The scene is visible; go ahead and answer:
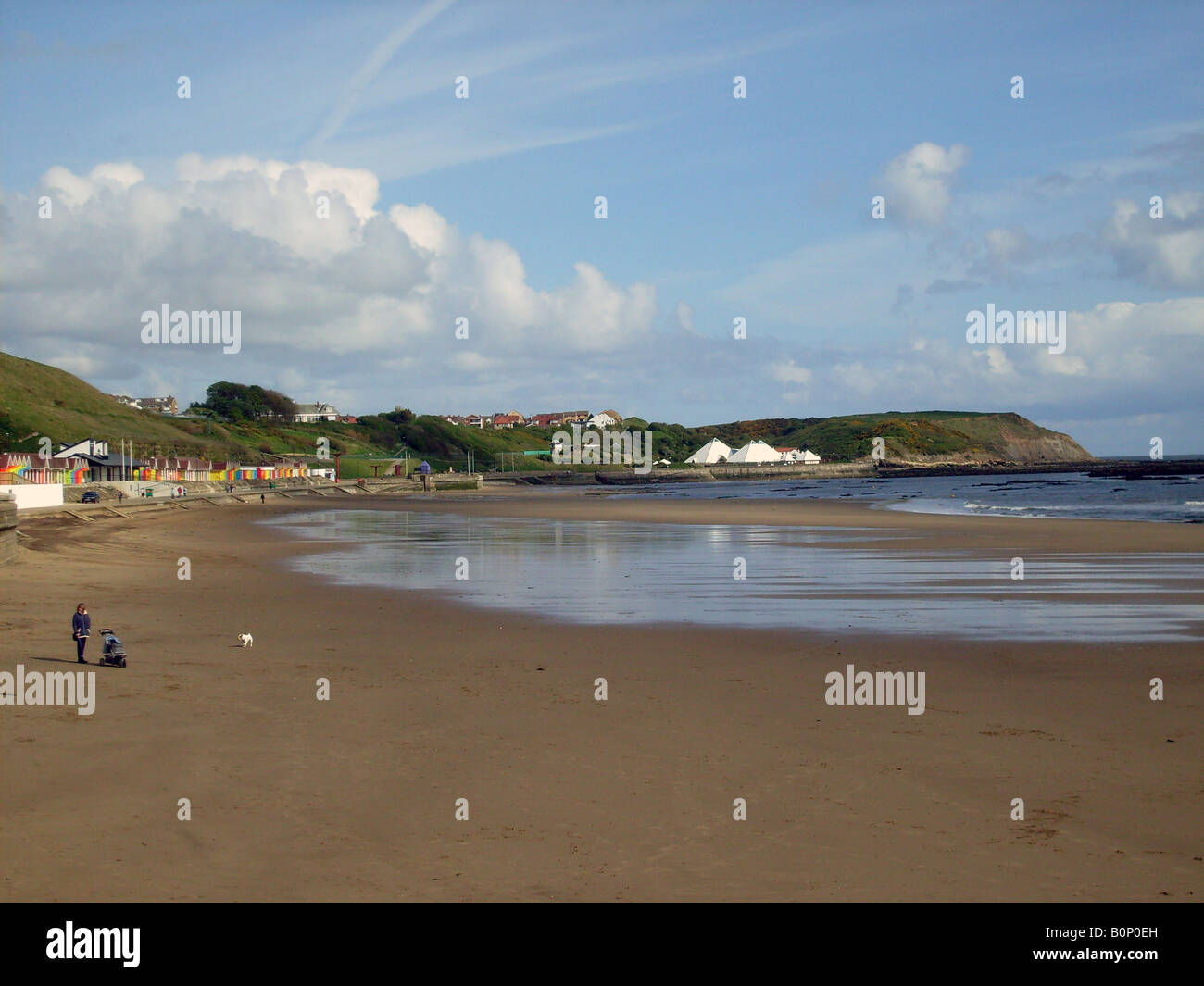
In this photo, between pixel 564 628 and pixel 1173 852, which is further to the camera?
pixel 564 628

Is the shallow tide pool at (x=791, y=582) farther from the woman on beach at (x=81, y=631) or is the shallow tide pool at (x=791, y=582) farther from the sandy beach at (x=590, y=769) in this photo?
the woman on beach at (x=81, y=631)

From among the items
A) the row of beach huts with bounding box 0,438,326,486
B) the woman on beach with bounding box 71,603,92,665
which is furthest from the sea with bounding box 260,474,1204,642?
the row of beach huts with bounding box 0,438,326,486

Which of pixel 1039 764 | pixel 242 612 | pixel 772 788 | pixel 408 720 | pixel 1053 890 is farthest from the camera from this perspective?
pixel 242 612

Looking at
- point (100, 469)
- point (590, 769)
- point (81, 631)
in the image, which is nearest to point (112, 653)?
point (81, 631)

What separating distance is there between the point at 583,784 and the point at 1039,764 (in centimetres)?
428

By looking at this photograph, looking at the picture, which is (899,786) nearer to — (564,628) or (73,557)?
(564,628)

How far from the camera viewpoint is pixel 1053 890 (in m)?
6.87

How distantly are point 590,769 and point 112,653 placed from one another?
7460 mm

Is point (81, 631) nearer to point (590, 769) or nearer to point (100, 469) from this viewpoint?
point (590, 769)

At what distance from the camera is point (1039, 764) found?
9656 millimetres

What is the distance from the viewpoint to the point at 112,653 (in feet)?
44.4
